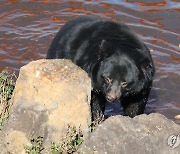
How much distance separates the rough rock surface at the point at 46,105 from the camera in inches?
204

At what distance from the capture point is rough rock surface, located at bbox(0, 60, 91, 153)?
519 centimetres

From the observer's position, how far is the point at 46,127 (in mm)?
5199

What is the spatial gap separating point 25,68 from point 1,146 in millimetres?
857

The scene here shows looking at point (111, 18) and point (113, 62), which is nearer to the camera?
point (113, 62)

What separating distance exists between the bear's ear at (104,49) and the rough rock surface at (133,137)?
4.23ft

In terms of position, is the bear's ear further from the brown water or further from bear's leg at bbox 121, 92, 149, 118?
the brown water

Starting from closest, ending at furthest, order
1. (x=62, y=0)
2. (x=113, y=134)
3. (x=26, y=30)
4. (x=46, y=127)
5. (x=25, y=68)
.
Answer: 1. (x=113, y=134)
2. (x=46, y=127)
3. (x=25, y=68)
4. (x=26, y=30)
5. (x=62, y=0)

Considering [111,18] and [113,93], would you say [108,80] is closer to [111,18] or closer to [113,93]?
[113,93]

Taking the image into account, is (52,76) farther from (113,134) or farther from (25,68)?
(113,134)

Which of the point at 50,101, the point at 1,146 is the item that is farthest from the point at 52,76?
the point at 1,146

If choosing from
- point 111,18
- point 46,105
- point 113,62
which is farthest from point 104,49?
point 111,18

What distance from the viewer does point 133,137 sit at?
493 cm

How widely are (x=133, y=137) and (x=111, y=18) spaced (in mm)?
5894

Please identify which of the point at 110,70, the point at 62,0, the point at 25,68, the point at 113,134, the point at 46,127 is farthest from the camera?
the point at 62,0
